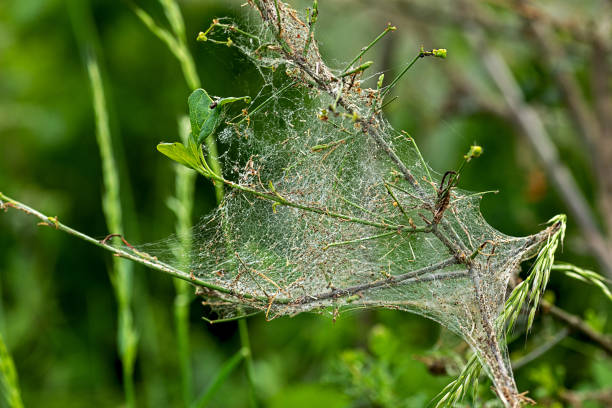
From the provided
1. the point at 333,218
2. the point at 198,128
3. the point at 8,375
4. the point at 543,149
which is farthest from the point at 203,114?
the point at 543,149

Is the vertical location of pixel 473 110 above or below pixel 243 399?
above

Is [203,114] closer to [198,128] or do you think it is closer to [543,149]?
[198,128]

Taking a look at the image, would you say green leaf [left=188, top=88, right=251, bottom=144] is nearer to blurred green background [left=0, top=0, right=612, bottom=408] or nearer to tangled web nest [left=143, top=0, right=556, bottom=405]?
tangled web nest [left=143, top=0, right=556, bottom=405]

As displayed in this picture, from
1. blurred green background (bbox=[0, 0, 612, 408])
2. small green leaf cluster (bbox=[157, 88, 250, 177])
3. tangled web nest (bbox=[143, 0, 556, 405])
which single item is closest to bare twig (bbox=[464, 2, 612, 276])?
blurred green background (bbox=[0, 0, 612, 408])

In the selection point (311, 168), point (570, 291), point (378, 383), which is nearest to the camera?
point (311, 168)

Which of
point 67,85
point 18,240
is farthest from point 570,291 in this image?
point 67,85

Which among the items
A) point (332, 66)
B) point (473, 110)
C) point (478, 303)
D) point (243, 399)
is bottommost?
point (243, 399)

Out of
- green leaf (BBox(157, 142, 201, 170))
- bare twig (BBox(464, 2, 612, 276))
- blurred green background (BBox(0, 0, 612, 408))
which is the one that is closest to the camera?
green leaf (BBox(157, 142, 201, 170))

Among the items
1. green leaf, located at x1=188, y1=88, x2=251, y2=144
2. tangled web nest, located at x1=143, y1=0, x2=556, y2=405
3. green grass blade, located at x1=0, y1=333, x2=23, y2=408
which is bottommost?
green grass blade, located at x1=0, y1=333, x2=23, y2=408

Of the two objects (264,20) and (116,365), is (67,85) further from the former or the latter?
(264,20)
